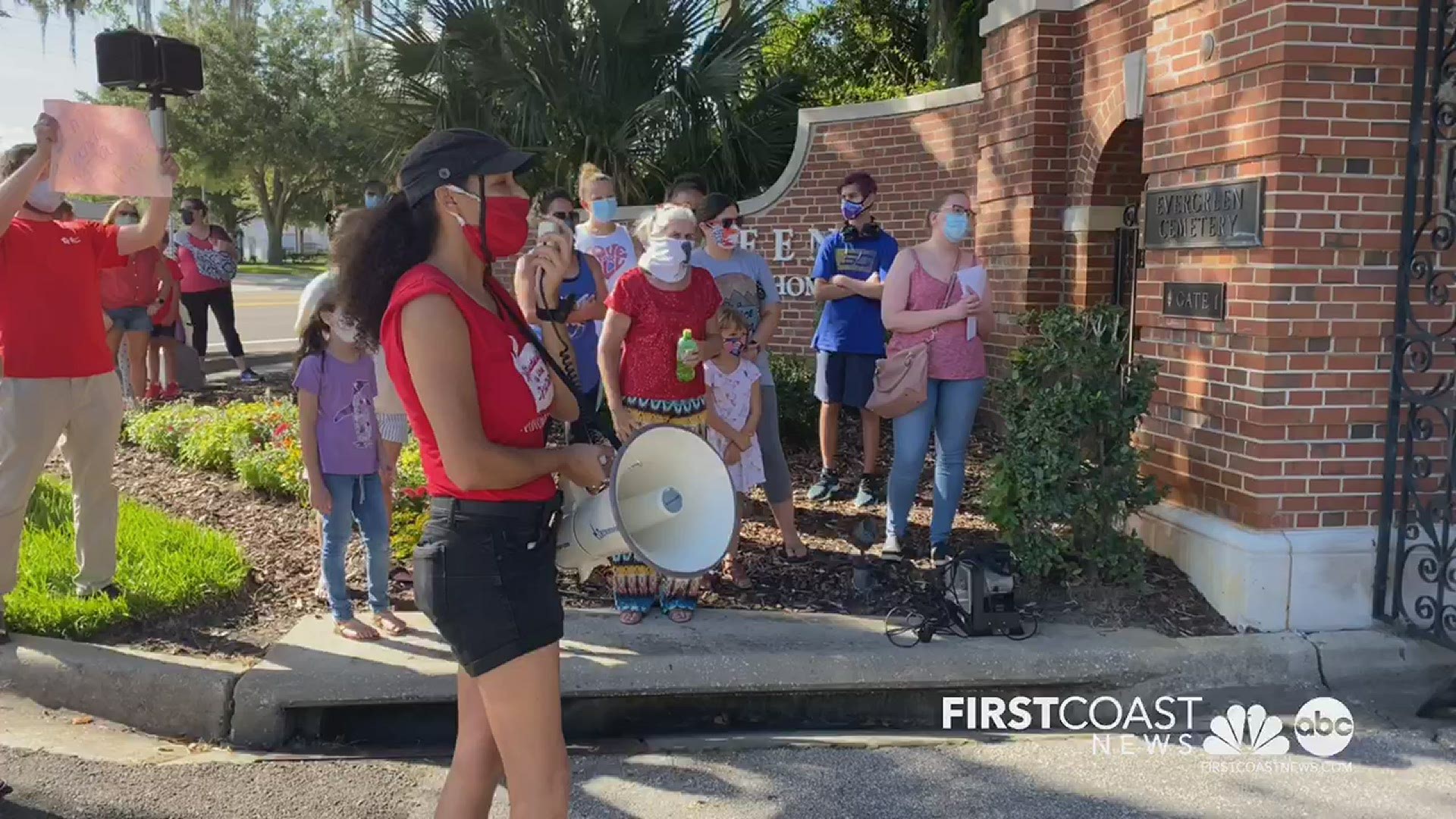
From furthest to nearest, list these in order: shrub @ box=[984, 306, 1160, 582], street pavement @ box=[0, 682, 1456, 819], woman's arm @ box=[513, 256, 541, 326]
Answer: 1. shrub @ box=[984, 306, 1160, 582]
2. street pavement @ box=[0, 682, 1456, 819]
3. woman's arm @ box=[513, 256, 541, 326]

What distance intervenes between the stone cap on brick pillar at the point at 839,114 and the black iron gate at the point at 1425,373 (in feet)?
15.3

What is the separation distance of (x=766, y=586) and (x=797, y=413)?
114 inches

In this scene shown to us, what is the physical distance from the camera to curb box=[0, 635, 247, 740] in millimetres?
4508

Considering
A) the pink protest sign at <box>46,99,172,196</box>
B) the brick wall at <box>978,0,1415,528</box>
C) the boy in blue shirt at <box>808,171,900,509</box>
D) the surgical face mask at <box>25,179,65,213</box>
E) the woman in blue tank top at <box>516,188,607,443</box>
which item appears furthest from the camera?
the boy in blue shirt at <box>808,171,900,509</box>

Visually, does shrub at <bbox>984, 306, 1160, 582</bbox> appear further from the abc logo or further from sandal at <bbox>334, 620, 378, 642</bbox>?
sandal at <bbox>334, 620, 378, 642</bbox>

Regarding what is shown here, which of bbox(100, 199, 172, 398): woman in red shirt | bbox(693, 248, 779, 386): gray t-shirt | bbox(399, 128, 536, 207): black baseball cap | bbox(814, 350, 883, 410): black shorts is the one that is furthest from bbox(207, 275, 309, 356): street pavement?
bbox(399, 128, 536, 207): black baseball cap

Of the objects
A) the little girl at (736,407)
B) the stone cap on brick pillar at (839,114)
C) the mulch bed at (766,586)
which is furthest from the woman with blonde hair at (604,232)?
the stone cap on brick pillar at (839,114)

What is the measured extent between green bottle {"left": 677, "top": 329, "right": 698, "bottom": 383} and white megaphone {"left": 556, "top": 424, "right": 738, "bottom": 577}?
209 centimetres

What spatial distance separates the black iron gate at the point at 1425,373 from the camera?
501 centimetres

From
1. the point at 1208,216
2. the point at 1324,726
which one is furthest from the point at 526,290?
the point at 1208,216

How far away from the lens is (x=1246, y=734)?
4.50 m

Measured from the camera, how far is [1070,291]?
326 inches

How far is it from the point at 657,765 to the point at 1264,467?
299 centimetres

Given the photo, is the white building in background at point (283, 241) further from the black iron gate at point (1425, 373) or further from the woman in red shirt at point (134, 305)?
the black iron gate at point (1425, 373)
